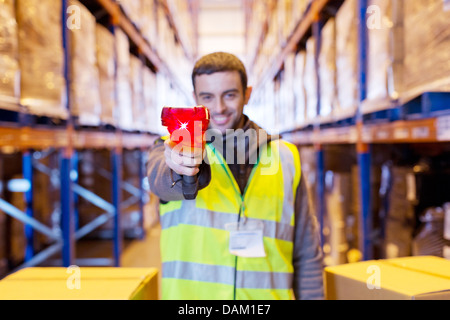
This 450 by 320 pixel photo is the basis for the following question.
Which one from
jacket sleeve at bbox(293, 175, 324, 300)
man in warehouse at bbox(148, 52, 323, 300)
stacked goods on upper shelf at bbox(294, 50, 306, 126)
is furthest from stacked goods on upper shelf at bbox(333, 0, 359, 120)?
man in warehouse at bbox(148, 52, 323, 300)

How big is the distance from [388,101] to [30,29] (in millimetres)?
2122

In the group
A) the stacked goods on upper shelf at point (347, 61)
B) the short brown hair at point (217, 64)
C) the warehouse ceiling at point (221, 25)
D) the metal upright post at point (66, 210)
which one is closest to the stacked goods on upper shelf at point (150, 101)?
the metal upright post at point (66, 210)

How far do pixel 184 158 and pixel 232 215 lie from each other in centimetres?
49

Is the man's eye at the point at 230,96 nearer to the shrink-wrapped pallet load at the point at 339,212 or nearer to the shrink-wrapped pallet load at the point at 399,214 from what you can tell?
the shrink-wrapped pallet load at the point at 399,214

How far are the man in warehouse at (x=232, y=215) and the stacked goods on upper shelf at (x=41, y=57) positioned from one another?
1198 millimetres

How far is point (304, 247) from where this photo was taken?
159 cm

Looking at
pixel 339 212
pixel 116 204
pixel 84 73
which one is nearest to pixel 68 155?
pixel 84 73

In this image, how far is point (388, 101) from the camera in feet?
7.33

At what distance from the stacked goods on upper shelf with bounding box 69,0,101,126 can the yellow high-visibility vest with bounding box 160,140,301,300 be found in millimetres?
1859

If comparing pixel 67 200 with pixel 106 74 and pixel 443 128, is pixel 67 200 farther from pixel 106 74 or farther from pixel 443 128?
pixel 443 128

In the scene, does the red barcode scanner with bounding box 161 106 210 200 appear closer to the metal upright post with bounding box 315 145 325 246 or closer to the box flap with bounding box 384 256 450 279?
the box flap with bounding box 384 256 450 279

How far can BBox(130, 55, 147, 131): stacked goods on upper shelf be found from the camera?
517 centimetres
